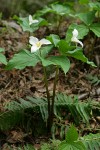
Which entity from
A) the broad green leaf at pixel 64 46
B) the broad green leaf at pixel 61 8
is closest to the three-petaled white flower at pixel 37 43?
the broad green leaf at pixel 64 46

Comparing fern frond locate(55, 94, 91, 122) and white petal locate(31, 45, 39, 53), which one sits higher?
white petal locate(31, 45, 39, 53)

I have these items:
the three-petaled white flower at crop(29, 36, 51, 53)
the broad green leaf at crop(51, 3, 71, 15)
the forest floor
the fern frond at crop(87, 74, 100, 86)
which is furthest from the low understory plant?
the broad green leaf at crop(51, 3, 71, 15)

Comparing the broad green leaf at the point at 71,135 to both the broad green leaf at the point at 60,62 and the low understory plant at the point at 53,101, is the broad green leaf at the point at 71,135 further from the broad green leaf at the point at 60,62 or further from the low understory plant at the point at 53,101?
the broad green leaf at the point at 60,62

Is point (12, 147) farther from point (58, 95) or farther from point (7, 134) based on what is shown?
point (58, 95)

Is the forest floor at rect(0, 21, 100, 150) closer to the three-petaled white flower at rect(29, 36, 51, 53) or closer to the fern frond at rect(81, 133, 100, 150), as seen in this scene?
the fern frond at rect(81, 133, 100, 150)

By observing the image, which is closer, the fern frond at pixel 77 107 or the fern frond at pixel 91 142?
the fern frond at pixel 91 142

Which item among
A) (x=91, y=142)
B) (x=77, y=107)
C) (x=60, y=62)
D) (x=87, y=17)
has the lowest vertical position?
(x=91, y=142)

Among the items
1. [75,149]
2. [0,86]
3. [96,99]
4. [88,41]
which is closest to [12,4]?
[88,41]

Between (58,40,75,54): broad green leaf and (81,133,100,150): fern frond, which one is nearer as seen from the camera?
(58,40,75,54): broad green leaf

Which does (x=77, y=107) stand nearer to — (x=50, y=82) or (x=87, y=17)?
(x=50, y=82)

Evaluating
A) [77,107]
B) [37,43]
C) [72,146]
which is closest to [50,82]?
[77,107]

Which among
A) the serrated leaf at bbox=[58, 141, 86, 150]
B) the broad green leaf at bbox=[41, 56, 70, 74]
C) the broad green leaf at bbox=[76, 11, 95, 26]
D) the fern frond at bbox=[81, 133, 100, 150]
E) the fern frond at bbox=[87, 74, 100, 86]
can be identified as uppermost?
the broad green leaf at bbox=[76, 11, 95, 26]
